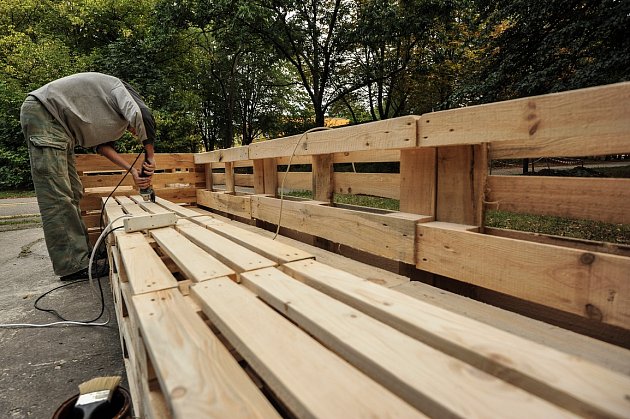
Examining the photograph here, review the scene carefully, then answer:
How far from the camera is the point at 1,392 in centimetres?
204

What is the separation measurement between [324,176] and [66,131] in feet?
9.66

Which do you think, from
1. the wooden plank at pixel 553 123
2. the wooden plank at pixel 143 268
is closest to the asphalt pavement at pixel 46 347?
the wooden plank at pixel 143 268

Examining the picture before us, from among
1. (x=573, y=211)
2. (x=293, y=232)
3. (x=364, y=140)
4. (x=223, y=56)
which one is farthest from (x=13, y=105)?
(x=573, y=211)

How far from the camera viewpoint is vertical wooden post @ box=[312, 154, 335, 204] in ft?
9.06

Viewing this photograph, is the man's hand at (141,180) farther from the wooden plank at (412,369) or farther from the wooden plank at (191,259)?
the wooden plank at (412,369)

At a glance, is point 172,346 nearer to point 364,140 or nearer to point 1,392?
point 364,140

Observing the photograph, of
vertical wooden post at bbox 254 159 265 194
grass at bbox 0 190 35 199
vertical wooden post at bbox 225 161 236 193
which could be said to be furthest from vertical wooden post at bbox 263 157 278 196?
grass at bbox 0 190 35 199

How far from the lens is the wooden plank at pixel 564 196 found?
1.51 m

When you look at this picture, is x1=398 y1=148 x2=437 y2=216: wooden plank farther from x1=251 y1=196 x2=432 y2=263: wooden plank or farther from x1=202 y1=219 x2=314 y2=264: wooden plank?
x1=202 y1=219 x2=314 y2=264: wooden plank

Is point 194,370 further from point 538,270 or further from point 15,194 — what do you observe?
point 15,194

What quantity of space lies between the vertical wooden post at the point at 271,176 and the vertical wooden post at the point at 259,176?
0.06 meters

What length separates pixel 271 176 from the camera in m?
3.72

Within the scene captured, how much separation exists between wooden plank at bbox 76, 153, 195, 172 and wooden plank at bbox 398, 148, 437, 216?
422 centimetres

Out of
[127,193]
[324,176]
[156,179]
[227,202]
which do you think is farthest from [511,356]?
[127,193]
